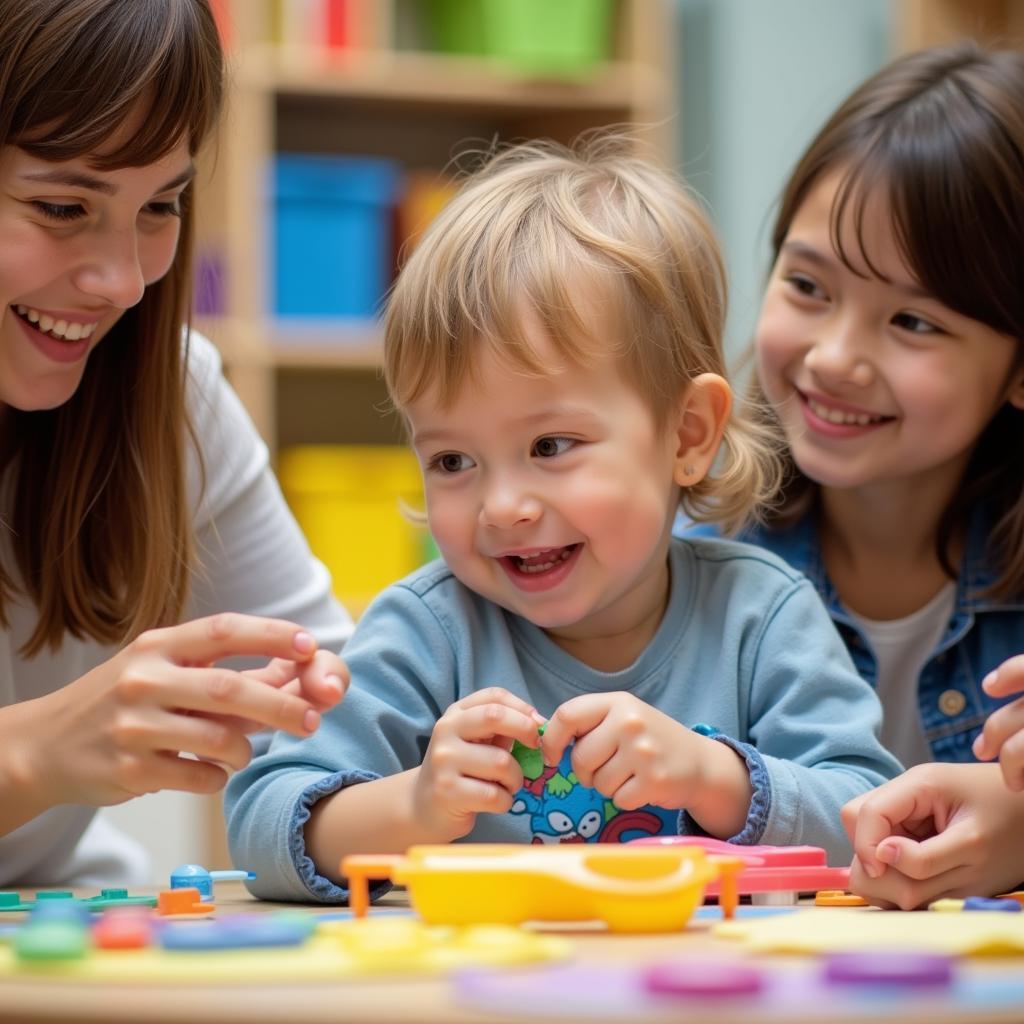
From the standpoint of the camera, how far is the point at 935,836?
896 mm

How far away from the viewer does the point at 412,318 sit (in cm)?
110

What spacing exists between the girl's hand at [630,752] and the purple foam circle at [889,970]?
33 cm

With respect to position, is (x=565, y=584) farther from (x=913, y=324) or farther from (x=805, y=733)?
(x=913, y=324)

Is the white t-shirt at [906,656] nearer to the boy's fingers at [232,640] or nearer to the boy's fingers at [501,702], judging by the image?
the boy's fingers at [501,702]

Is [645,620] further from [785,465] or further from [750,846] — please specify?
[785,465]

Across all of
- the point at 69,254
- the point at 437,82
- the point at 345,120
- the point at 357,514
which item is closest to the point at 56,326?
the point at 69,254

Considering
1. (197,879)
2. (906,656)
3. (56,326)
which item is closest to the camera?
(197,879)

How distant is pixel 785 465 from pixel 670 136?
1.81m

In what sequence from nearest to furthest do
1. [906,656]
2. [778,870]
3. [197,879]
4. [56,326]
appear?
[778,870], [197,879], [56,326], [906,656]

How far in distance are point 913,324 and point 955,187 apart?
0.39ft

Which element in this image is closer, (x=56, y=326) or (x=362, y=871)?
(x=362, y=871)

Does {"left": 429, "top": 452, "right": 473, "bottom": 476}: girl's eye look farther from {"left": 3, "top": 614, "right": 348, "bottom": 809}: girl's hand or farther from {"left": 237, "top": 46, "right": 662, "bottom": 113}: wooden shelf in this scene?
{"left": 237, "top": 46, "right": 662, "bottom": 113}: wooden shelf

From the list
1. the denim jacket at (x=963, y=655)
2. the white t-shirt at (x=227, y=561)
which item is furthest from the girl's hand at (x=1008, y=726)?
the white t-shirt at (x=227, y=561)

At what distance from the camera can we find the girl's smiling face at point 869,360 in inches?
52.6
